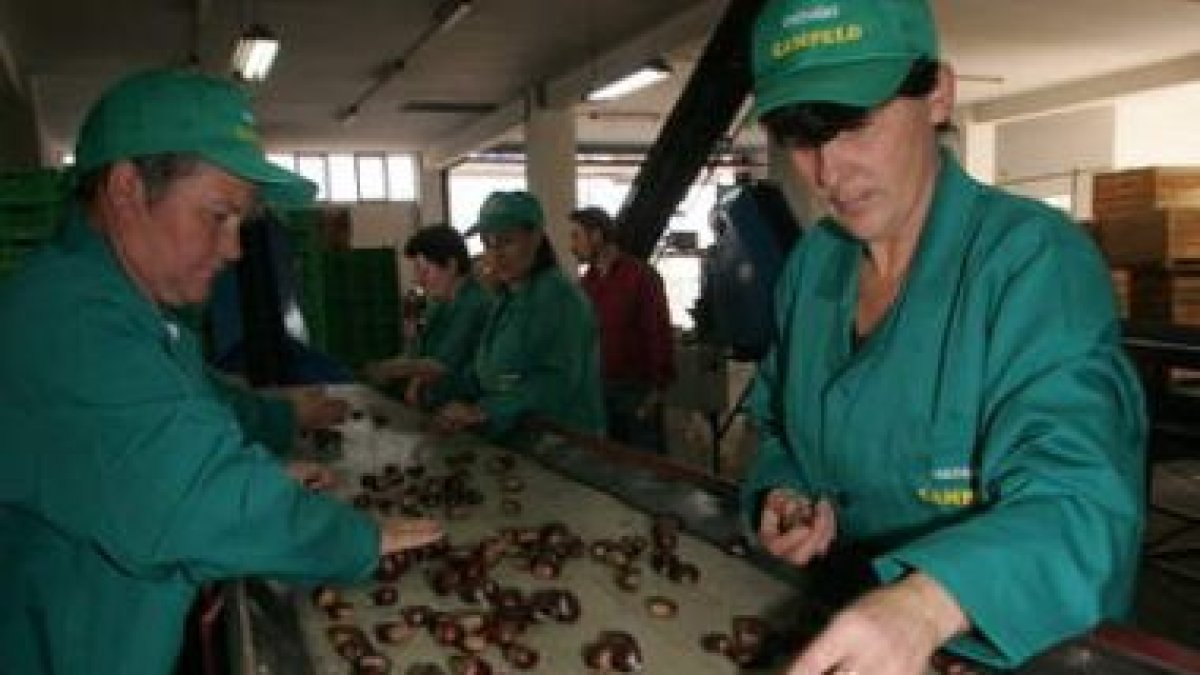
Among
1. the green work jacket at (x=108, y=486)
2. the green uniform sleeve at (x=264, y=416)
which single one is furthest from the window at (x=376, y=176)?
the green work jacket at (x=108, y=486)

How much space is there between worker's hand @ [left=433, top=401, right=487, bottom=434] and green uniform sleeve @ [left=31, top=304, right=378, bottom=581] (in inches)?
68.9

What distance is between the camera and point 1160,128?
11.7 metres

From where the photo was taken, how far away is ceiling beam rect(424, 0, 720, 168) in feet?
25.8

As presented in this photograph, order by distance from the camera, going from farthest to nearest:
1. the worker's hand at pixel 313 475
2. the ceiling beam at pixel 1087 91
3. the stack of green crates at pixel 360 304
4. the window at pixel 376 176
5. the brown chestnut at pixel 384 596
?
the window at pixel 376 176 < the ceiling beam at pixel 1087 91 < the stack of green crates at pixel 360 304 < the worker's hand at pixel 313 475 < the brown chestnut at pixel 384 596

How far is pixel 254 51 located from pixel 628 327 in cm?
365

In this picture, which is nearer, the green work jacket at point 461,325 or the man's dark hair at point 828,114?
the man's dark hair at point 828,114

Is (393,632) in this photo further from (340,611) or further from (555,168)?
(555,168)

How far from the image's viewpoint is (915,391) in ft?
4.26

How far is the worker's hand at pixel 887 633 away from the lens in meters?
0.84

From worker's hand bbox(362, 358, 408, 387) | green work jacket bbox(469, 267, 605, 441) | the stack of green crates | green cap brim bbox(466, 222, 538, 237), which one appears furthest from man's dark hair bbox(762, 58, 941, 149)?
the stack of green crates

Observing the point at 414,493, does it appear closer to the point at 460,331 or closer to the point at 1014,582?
the point at 1014,582

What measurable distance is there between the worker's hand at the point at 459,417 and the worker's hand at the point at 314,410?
12.3 inches

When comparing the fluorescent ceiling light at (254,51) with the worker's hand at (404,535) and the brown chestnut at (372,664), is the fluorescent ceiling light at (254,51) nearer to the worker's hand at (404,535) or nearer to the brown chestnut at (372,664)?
the worker's hand at (404,535)

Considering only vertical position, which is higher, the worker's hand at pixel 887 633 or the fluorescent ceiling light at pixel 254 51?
the fluorescent ceiling light at pixel 254 51
